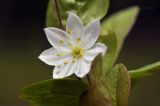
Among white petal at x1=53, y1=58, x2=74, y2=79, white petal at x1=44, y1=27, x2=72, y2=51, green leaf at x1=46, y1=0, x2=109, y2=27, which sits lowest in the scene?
white petal at x1=53, y1=58, x2=74, y2=79

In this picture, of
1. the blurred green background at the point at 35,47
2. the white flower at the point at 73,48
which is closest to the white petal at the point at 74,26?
the white flower at the point at 73,48

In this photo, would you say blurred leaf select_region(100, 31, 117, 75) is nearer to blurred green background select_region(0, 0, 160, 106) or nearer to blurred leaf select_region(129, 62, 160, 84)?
blurred leaf select_region(129, 62, 160, 84)

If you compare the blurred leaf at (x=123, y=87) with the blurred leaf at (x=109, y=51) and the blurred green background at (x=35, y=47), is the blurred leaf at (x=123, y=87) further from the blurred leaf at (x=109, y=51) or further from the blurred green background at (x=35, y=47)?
the blurred green background at (x=35, y=47)

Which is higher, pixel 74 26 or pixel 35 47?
pixel 74 26

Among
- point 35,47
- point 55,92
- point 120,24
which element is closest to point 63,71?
point 55,92

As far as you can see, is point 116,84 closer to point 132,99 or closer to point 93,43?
point 93,43

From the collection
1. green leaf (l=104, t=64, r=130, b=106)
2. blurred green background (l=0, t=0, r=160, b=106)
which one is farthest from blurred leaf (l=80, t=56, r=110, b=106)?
blurred green background (l=0, t=0, r=160, b=106)

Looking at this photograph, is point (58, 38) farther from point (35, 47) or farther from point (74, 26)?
point (35, 47)

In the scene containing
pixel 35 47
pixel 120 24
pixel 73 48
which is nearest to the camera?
pixel 73 48
